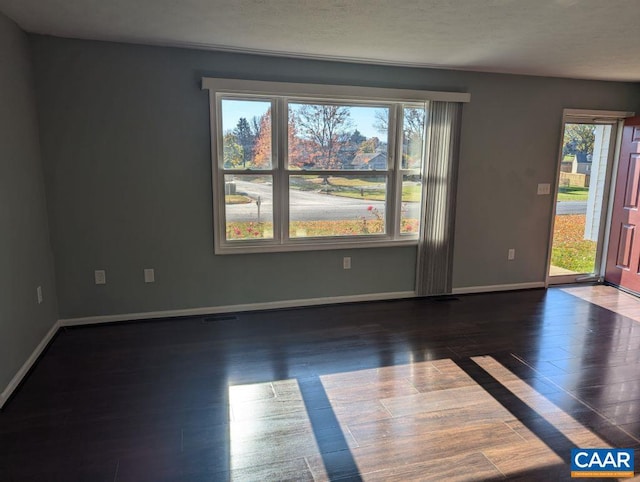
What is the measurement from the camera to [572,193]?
5.13m

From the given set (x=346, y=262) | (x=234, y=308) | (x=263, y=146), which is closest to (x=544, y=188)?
(x=346, y=262)

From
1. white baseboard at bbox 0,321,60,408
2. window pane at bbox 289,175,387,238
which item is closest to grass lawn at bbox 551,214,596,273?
window pane at bbox 289,175,387,238

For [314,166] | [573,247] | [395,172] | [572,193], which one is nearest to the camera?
[314,166]

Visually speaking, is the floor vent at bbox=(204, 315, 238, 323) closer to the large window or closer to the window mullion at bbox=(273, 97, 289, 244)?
the large window

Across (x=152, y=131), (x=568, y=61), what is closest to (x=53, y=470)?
(x=152, y=131)

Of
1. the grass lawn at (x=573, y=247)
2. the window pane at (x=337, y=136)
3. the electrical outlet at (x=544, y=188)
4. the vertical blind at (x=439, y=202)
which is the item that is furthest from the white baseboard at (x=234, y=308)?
the grass lawn at (x=573, y=247)

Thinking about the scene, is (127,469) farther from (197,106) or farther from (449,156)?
(449,156)

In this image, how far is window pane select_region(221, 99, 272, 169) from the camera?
3.83 m

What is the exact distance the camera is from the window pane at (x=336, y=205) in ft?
13.6

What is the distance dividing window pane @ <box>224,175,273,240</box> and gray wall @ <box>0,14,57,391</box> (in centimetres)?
147

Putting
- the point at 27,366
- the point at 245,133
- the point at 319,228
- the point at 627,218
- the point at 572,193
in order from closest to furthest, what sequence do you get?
1. the point at 27,366
2. the point at 245,133
3. the point at 319,228
4. the point at 627,218
5. the point at 572,193

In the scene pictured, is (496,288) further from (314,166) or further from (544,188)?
(314,166)

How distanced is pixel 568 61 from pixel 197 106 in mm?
3312

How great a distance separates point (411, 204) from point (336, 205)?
83 cm
